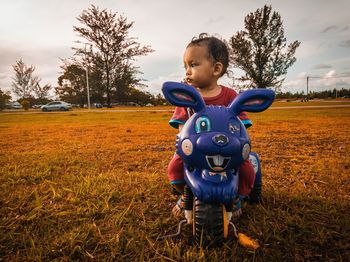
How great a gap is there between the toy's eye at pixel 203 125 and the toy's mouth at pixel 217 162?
0.16m

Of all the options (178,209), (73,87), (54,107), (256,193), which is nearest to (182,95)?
(178,209)

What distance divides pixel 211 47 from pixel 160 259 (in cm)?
148

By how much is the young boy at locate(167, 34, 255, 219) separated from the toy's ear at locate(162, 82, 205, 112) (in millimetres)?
236

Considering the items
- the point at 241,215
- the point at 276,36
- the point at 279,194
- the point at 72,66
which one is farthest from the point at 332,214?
the point at 72,66

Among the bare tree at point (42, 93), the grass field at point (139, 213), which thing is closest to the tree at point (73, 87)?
the bare tree at point (42, 93)

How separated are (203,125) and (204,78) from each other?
1.89ft

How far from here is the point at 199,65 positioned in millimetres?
1846

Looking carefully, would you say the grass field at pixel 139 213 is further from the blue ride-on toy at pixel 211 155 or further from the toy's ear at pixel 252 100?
the toy's ear at pixel 252 100

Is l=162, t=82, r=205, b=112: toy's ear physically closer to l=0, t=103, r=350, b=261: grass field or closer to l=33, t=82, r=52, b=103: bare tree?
l=0, t=103, r=350, b=261: grass field

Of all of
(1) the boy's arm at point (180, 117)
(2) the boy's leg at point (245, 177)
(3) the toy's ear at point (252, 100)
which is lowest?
(2) the boy's leg at point (245, 177)

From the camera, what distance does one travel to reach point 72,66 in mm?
35062

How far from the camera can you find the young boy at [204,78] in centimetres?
179

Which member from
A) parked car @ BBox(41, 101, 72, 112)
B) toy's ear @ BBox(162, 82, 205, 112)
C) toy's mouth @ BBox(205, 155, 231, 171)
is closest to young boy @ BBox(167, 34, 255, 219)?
toy's ear @ BBox(162, 82, 205, 112)

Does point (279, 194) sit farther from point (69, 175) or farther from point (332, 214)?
point (69, 175)
